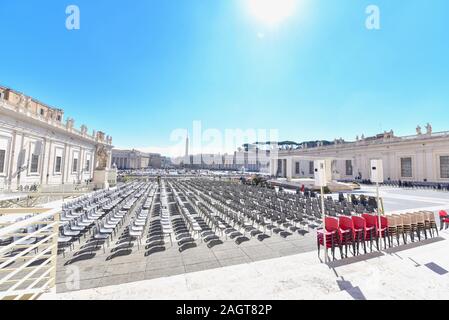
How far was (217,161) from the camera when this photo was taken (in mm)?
104062

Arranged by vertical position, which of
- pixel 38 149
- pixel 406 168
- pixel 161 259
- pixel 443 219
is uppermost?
pixel 38 149

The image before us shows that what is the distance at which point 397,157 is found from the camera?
35.9 m

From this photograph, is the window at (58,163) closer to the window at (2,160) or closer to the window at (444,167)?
the window at (2,160)

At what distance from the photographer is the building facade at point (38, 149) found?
56.2ft

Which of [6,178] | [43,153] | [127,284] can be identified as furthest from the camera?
[43,153]

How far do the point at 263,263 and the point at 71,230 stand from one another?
684cm

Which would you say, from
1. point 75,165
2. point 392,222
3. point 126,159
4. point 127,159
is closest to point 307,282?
point 392,222

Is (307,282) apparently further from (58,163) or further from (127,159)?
(127,159)

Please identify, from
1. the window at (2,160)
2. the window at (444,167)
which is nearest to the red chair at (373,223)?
the window at (2,160)

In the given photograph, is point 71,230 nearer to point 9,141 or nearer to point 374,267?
point 374,267

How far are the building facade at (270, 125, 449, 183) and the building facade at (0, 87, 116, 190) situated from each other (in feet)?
100

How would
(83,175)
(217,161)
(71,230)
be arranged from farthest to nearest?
1. (217,161)
2. (83,175)
3. (71,230)

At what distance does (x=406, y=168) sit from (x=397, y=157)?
7.66ft
